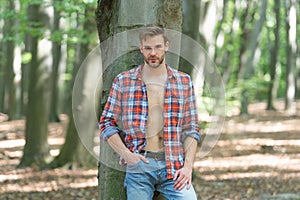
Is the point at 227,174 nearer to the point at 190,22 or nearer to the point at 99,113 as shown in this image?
the point at 190,22

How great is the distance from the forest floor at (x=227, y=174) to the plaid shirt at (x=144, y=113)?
585 centimetres

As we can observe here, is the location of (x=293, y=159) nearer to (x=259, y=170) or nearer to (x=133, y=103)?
(x=259, y=170)

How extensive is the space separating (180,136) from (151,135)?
225 mm

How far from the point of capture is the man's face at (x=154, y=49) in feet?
13.0

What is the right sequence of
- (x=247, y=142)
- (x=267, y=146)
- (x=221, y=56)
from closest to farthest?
1. (x=267, y=146)
2. (x=247, y=142)
3. (x=221, y=56)

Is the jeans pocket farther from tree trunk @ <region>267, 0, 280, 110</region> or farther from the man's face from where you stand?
tree trunk @ <region>267, 0, 280, 110</region>

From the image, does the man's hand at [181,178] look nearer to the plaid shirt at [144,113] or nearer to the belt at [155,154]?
the plaid shirt at [144,113]

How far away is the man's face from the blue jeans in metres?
0.72

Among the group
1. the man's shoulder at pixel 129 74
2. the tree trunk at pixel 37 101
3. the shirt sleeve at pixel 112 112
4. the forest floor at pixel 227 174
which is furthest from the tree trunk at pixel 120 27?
the tree trunk at pixel 37 101

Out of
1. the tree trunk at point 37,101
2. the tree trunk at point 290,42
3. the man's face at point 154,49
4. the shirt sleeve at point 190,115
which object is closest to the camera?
the man's face at point 154,49

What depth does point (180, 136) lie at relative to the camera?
409cm

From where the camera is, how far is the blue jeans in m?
4.01

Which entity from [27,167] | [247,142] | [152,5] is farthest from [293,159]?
[152,5]

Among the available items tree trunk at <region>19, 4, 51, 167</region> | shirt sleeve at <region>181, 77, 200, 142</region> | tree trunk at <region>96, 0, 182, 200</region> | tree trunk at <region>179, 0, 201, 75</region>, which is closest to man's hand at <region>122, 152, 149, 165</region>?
shirt sleeve at <region>181, 77, 200, 142</region>
